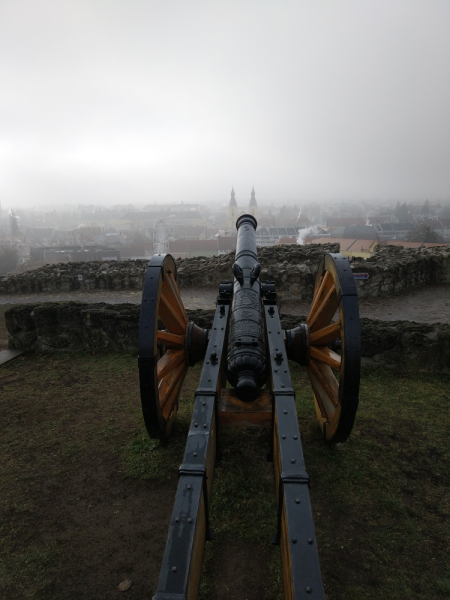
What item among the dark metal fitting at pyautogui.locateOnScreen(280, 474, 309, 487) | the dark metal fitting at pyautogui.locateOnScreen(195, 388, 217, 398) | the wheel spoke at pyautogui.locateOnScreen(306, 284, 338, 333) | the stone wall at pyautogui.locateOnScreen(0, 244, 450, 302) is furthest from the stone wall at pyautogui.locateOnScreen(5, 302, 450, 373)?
the dark metal fitting at pyautogui.locateOnScreen(280, 474, 309, 487)

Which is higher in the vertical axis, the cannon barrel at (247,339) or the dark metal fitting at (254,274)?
the dark metal fitting at (254,274)

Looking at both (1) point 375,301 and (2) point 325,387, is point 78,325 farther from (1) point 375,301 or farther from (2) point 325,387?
(1) point 375,301

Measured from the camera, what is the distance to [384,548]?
2.31 meters

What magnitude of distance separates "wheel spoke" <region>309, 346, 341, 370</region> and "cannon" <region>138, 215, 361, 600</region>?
1 centimetres

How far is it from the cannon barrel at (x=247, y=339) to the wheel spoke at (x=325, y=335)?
58cm

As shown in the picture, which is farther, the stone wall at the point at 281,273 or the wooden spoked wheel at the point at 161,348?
the stone wall at the point at 281,273

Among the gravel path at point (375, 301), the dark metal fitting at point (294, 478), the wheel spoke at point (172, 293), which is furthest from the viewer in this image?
the gravel path at point (375, 301)

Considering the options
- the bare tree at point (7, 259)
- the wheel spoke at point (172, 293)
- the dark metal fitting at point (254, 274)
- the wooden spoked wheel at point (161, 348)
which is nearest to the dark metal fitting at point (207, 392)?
the wooden spoked wheel at point (161, 348)

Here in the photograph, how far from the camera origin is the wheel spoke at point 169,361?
328 centimetres

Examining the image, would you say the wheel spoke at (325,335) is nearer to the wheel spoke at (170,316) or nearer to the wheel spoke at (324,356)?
the wheel spoke at (324,356)

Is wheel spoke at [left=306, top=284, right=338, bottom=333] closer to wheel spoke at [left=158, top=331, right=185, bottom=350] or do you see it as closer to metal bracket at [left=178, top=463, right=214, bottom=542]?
wheel spoke at [left=158, top=331, right=185, bottom=350]

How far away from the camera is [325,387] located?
3.24 meters

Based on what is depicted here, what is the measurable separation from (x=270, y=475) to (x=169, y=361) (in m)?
1.21

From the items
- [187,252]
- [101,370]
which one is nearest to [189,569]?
[101,370]
